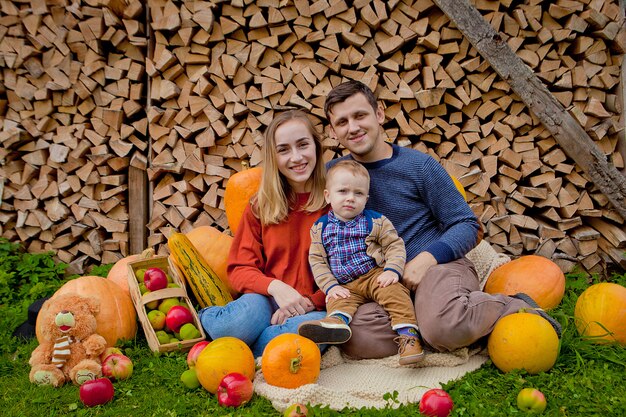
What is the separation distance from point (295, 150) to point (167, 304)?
42.7 inches

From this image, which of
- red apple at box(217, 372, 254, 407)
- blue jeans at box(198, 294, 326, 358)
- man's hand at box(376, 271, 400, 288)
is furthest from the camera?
blue jeans at box(198, 294, 326, 358)

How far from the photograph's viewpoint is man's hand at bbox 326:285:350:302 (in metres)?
2.49

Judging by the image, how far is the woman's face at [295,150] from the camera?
2.76 metres

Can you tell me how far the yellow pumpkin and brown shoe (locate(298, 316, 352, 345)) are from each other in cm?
27

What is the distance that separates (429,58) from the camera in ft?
11.6

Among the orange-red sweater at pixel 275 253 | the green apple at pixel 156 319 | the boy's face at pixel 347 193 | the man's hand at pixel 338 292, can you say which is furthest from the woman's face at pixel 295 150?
the green apple at pixel 156 319

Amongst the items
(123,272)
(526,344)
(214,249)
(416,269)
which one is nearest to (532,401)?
(526,344)

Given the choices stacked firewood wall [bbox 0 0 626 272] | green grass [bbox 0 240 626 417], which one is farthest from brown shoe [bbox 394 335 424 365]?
stacked firewood wall [bbox 0 0 626 272]

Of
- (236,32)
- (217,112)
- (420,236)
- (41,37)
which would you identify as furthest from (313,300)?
(41,37)

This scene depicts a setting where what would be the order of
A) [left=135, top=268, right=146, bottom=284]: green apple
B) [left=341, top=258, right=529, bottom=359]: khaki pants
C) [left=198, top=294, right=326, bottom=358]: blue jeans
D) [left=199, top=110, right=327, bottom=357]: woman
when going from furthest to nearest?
[left=135, top=268, right=146, bottom=284]: green apple → [left=199, top=110, right=327, bottom=357]: woman → [left=198, top=294, right=326, bottom=358]: blue jeans → [left=341, top=258, right=529, bottom=359]: khaki pants

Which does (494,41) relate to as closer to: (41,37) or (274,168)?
(274,168)

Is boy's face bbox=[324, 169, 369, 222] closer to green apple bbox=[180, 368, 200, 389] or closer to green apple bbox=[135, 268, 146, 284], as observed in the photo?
green apple bbox=[180, 368, 200, 389]

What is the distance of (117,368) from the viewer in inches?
94.4

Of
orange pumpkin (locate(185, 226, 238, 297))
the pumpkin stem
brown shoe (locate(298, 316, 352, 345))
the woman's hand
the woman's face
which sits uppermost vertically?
the woman's face
